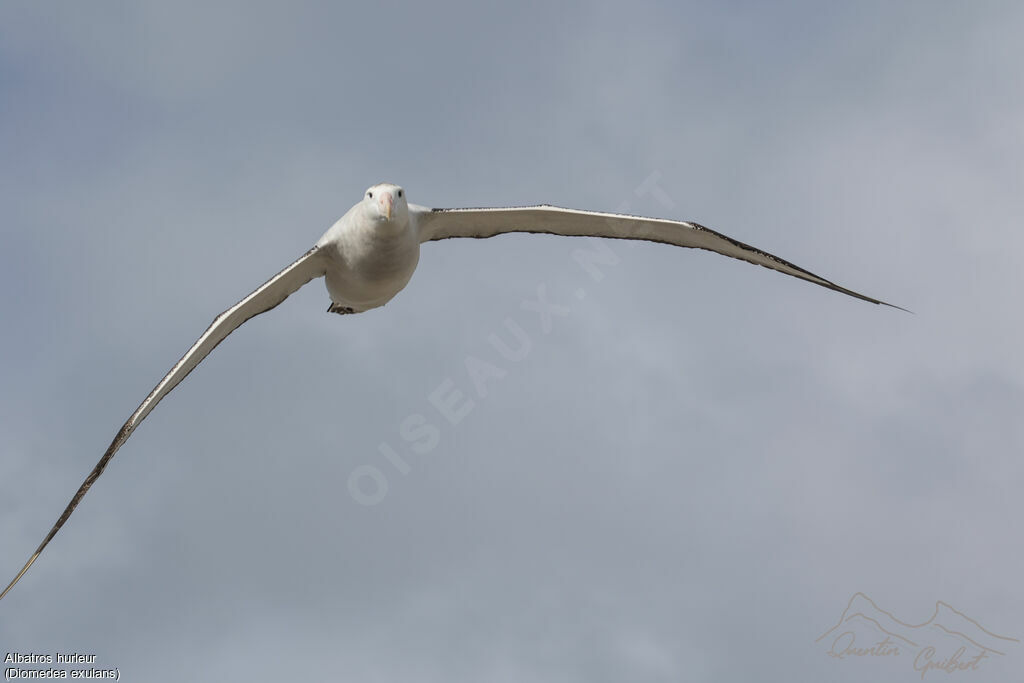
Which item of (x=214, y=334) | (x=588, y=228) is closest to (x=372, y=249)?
(x=214, y=334)

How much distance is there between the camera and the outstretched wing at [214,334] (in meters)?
A: 16.1

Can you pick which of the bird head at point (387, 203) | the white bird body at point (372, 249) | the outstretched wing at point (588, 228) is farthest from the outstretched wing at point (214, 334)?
the outstretched wing at point (588, 228)

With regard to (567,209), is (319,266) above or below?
below

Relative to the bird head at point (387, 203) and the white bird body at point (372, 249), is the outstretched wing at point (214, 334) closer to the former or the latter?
the white bird body at point (372, 249)

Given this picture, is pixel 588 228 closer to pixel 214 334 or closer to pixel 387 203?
pixel 387 203

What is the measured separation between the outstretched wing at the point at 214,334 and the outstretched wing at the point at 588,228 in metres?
2.04

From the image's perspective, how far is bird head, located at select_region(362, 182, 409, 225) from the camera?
651 inches

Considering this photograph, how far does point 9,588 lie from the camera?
Result: 15578 millimetres

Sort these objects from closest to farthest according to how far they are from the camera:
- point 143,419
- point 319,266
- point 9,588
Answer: point 9,588, point 143,419, point 319,266

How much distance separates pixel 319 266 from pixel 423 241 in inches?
74.1

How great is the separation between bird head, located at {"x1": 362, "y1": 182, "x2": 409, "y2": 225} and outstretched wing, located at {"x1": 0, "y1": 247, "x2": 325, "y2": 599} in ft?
4.63

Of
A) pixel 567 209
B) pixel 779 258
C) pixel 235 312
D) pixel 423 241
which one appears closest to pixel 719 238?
pixel 779 258

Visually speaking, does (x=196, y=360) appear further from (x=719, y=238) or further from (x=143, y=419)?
(x=719, y=238)

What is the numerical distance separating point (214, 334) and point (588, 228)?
6.37m
